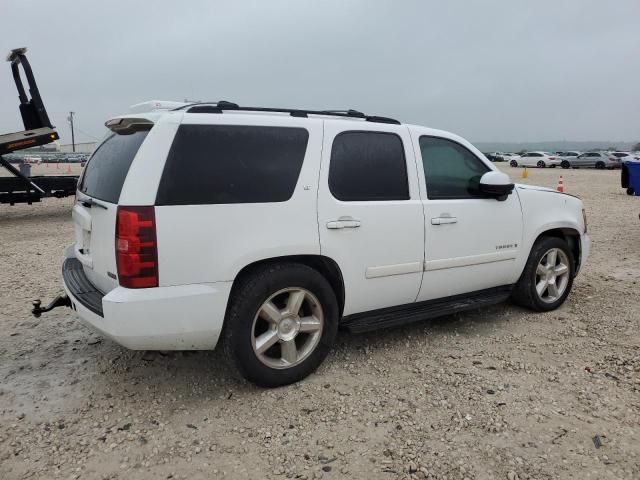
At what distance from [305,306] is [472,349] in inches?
59.0

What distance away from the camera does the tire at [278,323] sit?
10.1 feet

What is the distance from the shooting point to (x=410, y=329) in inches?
173

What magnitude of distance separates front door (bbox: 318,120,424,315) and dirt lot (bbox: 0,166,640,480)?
24.1 inches

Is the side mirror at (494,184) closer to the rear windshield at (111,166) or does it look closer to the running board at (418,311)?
the running board at (418,311)

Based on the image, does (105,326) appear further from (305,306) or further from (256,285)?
(305,306)

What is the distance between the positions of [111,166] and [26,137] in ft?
28.8

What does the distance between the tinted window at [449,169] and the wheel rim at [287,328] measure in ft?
4.36

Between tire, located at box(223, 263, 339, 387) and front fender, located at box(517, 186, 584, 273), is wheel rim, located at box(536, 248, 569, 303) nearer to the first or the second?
front fender, located at box(517, 186, 584, 273)

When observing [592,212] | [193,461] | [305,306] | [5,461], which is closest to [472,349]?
[305,306]

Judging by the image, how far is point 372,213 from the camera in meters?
3.50

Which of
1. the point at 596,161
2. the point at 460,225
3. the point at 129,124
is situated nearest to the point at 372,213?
the point at 460,225


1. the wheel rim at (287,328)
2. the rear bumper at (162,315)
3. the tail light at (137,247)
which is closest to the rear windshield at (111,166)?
the tail light at (137,247)

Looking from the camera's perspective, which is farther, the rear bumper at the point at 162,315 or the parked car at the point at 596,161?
the parked car at the point at 596,161

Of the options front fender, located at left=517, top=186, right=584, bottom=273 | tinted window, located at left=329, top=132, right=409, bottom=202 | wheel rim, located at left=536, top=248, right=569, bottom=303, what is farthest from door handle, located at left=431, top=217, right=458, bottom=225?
wheel rim, located at left=536, top=248, right=569, bottom=303
